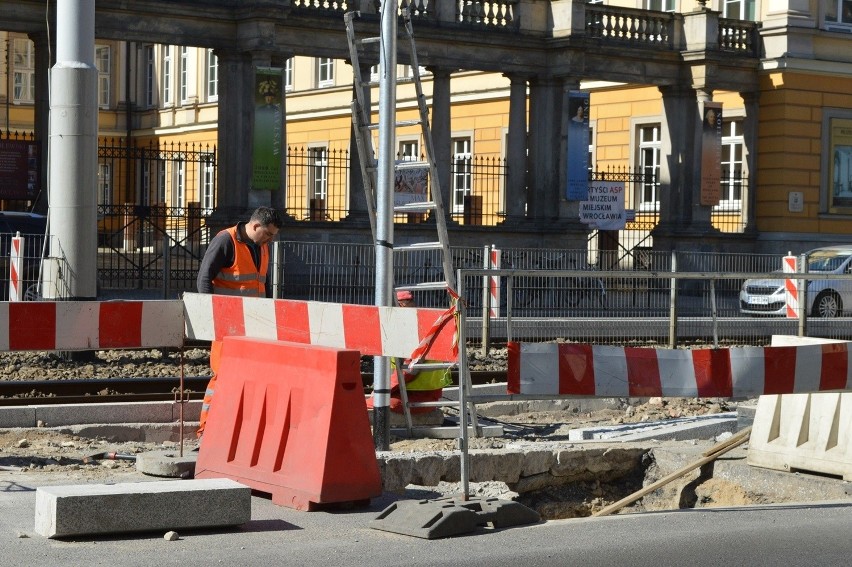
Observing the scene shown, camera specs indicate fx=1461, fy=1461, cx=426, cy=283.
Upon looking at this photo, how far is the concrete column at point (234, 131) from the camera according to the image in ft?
99.7

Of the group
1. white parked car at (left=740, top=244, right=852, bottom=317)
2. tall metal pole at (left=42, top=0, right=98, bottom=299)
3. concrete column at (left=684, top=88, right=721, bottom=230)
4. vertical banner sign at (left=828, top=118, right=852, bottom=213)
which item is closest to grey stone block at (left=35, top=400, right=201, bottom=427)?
tall metal pole at (left=42, top=0, right=98, bottom=299)

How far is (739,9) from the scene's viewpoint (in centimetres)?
3944

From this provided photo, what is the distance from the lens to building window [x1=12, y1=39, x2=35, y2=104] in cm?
5634

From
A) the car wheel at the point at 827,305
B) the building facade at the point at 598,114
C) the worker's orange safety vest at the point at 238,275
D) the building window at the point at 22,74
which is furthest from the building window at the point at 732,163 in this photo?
the worker's orange safety vest at the point at 238,275

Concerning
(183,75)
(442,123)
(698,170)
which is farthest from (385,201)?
(183,75)

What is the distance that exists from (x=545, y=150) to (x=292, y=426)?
86.8ft

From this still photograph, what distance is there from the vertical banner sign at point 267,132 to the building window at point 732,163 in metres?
14.0

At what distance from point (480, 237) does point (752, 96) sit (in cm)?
939

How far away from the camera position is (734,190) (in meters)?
39.3

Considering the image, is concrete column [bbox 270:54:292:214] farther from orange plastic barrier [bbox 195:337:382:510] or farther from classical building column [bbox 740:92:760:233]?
orange plastic barrier [bbox 195:337:382:510]

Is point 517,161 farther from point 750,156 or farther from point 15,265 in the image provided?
point 15,265

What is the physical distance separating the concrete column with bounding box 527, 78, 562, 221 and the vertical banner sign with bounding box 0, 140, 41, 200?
11.9m

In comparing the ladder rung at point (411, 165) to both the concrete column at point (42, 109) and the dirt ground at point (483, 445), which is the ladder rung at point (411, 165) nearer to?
the dirt ground at point (483, 445)

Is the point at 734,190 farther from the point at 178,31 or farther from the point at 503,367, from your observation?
the point at 503,367
